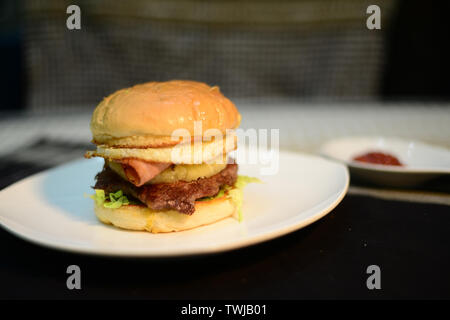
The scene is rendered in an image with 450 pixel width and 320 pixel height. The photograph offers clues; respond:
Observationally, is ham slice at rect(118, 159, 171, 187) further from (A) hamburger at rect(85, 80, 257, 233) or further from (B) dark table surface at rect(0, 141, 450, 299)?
(B) dark table surface at rect(0, 141, 450, 299)

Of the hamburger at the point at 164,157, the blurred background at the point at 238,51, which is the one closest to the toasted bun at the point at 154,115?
the hamburger at the point at 164,157

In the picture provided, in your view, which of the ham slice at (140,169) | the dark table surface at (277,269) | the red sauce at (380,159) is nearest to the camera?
the dark table surface at (277,269)

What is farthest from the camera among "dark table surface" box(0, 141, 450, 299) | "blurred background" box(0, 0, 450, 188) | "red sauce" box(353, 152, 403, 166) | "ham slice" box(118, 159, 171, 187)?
"blurred background" box(0, 0, 450, 188)

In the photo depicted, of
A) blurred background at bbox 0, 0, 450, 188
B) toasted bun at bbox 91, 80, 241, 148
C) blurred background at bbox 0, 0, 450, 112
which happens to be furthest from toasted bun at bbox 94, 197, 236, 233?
blurred background at bbox 0, 0, 450, 112

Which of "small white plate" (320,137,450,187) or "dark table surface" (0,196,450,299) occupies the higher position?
"small white plate" (320,137,450,187)

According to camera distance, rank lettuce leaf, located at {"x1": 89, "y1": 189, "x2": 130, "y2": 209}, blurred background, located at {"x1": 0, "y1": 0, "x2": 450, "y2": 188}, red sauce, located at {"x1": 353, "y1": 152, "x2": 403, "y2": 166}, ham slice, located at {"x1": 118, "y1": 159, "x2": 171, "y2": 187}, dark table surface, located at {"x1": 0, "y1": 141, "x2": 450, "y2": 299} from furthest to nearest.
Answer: blurred background, located at {"x1": 0, "y1": 0, "x2": 450, "y2": 188}, red sauce, located at {"x1": 353, "y1": 152, "x2": 403, "y2": 166}, lettuce leaf, located at {"x1": 89, "y1": 189, "x2": 130, "y2": 209}, ham slice, located at {"x1": 118, "y1": 159, "x2": 171, "y2": 187}, dark table surface, located at {"x1": 0, "y1": 141, "x2": 450, "y2": 299}

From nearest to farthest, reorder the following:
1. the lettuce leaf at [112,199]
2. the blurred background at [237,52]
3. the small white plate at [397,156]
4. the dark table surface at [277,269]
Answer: the dark table surface at [277,269]
the lettuce leaf at [112,199]
the small white plate at [397,156]
the blurred background at [237,52]

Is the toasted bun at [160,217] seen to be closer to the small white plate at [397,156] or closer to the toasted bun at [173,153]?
the toasted bun at [173,153]
